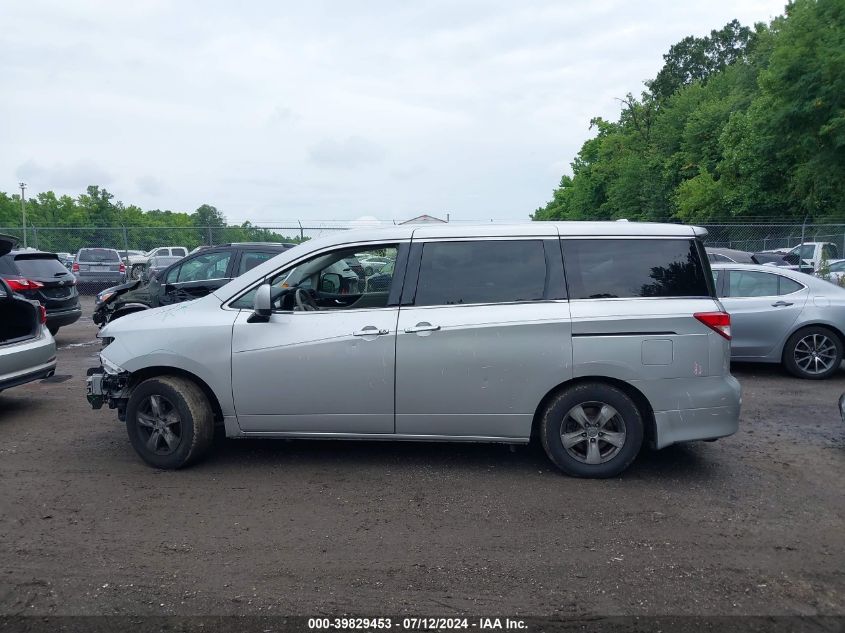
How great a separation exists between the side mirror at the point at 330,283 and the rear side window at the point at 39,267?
27.0ft

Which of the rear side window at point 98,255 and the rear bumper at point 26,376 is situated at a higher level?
the rear side window at point 98,255

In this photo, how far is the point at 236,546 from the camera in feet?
13.9

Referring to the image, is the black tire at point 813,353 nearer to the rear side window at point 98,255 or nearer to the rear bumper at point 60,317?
the rear bumper at point 60,317

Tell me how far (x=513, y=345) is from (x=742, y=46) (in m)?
75.2

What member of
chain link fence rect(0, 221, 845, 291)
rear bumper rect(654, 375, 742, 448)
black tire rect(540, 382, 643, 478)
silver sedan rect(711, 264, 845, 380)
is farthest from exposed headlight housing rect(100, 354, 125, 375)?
chain link fence rect(0, 221, 845, 291)

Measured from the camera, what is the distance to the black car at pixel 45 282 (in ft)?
39.3

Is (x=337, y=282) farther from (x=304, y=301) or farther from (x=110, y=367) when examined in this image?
(x=110, y=367)

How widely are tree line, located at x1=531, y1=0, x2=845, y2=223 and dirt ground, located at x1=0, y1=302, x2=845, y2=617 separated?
71.6 feet

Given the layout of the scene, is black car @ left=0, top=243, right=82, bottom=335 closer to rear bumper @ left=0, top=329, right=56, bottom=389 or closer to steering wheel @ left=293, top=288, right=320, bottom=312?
rear bumper @ left=0, top=329, right=56, bottom=389

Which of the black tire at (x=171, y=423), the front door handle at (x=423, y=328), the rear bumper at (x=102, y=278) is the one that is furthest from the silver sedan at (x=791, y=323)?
the rear bumper at (x=102, y=278)

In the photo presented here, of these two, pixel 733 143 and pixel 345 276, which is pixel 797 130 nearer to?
pixel 733 143

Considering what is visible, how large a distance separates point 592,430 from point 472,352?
1.05 m

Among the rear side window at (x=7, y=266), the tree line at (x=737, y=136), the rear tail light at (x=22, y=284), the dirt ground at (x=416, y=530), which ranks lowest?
the dirt ground at (x=416, y=530)

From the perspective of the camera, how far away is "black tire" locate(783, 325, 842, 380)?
30.5ft
